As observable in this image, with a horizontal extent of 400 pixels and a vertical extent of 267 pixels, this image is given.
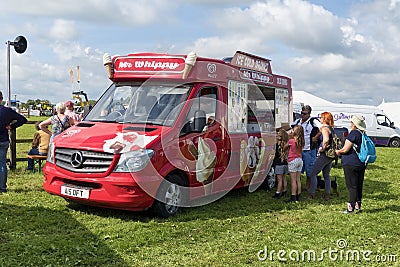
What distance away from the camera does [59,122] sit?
9.91 metres

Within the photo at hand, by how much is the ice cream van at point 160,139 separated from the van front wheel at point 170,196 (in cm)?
2

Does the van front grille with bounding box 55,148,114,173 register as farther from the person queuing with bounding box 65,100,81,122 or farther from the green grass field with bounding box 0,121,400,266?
the person queuing with bounding box 65,100,81,122

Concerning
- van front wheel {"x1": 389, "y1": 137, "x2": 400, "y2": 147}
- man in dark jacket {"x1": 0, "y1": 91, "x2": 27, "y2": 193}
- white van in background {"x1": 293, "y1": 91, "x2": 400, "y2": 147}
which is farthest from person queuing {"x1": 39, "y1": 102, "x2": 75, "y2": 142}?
van front wheel {"x1": 389, "y1": 137, "x2": 400, "y2": 147}

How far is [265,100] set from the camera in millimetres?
10211

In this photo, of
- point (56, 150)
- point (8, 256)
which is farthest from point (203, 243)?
point (56, 150)

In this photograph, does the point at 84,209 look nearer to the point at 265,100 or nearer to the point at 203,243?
the point at 203,243

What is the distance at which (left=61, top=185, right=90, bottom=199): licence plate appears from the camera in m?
6.79

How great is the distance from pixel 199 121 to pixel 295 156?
255cm

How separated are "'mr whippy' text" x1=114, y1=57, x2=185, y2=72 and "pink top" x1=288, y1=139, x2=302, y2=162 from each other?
2884 mm

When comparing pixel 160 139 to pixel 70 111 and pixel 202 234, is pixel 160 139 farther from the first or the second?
pixel 70 111

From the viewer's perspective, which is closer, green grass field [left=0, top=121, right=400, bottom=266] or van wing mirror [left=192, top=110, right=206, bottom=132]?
green grass field [left=0, top=121, right=400, bottom=266]

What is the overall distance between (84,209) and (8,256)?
2292 mm

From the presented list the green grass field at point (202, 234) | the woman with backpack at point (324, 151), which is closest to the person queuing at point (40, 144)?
the green grass field at point (202, 234)

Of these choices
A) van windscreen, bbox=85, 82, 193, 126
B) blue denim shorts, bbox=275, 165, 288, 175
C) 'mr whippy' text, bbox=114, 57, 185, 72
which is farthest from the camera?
blue denim shorts, bbox=275, 165, 288, 175
